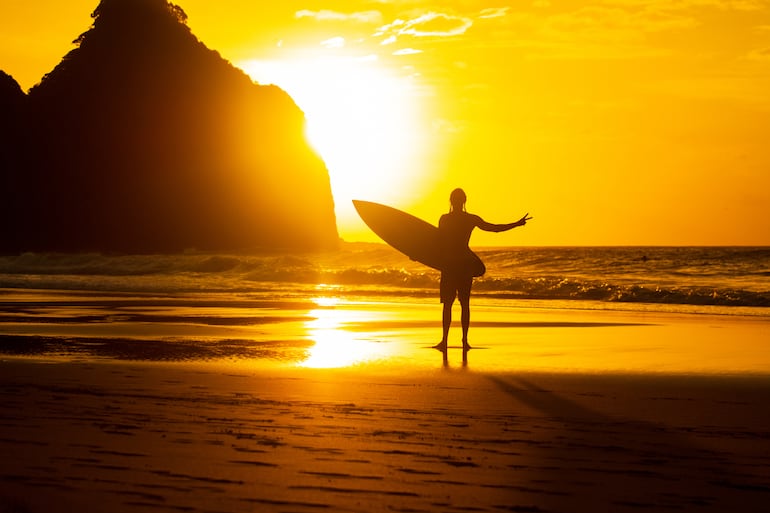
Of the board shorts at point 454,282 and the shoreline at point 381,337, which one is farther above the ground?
the board shorts at point 454,282

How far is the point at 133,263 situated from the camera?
144 feet

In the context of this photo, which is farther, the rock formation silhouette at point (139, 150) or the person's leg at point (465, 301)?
the rock formation silhouette at point (139, 150)

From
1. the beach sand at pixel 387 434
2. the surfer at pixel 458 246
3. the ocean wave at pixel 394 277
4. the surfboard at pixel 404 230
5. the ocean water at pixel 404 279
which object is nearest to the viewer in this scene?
the beach sand at pixel 387 434

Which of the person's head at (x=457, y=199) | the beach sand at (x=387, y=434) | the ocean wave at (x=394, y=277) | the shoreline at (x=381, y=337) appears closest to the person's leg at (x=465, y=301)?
the shoreline at (x=381, y=337)

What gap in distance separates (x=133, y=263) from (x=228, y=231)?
124ft

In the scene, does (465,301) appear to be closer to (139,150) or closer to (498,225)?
(498,225)

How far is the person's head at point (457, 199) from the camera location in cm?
1134

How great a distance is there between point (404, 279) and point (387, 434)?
2693 cm

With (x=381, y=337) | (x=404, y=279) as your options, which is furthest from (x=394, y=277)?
(x=381, y=337)

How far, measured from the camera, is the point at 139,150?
81125 mm

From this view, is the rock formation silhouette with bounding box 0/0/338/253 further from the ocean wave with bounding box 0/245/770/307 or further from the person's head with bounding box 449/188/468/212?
the person's head with bounding box 449/188/468/212

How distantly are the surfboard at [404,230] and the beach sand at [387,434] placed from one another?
10.1 ft

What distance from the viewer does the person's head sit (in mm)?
11344

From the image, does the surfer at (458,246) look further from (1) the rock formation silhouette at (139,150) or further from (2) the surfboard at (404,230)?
(1) the rock formation silhouette at (139,150)
